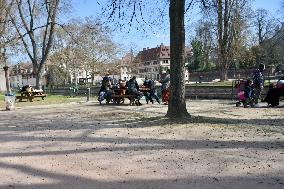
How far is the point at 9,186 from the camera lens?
19.6 feet

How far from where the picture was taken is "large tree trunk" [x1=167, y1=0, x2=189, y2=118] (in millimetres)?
12484

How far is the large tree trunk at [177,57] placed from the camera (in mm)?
12484

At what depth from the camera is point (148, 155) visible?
7746 millimetres

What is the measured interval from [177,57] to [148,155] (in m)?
5.37

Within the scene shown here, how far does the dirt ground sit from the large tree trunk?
61 centimetres

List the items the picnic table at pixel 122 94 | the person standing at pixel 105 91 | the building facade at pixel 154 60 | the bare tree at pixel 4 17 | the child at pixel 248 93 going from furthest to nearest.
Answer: the building facade at pixel 154 60 → the bare tree at pixel 4 17 → the person standing at pixel 105 91 → the picnic table at pixel 122 94 → the child at pixel 248 93

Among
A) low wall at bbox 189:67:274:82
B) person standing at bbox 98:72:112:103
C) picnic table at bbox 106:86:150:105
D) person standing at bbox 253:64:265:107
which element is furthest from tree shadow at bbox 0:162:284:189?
low wall at bbox 189:67:274:82

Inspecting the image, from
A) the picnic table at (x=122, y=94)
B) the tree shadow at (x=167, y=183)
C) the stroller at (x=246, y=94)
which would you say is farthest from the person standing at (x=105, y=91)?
the tree shadow at (x=167, y=183)

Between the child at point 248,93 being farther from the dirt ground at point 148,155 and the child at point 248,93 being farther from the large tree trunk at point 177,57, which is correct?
the large tree trunk at point 177,57

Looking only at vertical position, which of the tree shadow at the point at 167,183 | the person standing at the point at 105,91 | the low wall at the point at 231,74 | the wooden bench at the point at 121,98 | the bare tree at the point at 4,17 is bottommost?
the tree shadow at the point at 167,183

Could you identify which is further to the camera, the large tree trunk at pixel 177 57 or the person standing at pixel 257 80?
the person standing at pixel 257 80

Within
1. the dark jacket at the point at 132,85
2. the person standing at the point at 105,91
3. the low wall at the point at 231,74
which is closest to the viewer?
the dark jacket at the point at 132,85

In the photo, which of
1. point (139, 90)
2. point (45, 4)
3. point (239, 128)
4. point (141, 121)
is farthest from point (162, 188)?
point (45, 4)

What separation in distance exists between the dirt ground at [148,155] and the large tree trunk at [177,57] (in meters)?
0.61
